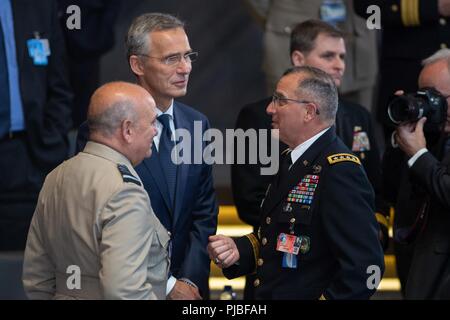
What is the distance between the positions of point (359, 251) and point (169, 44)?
1.08 metres

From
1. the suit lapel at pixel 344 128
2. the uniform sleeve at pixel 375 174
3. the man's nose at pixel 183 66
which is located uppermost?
the man's nose at pixel 183 66

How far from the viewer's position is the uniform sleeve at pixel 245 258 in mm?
3652

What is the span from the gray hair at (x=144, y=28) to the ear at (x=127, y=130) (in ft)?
2.31

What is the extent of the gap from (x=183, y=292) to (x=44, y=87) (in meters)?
1.78

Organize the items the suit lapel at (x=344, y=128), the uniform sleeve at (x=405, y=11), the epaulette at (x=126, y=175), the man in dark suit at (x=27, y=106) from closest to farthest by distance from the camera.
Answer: the epaulette at (x=126, y=175) < the suit lapel at (x=344, y=128) < the uniform sleeve at (x=405, y=11) < the man in dark suit at (x=27, y=106)

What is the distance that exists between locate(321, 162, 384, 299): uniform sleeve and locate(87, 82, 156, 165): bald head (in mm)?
611

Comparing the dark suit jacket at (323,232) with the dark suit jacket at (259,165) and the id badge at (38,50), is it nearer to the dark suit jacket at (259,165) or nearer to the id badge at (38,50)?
the dark suit jacket at (259,165)

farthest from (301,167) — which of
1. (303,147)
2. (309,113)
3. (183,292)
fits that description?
(183,292)

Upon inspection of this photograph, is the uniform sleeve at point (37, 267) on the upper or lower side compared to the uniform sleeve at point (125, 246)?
lower

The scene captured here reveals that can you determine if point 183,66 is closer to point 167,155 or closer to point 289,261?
point 167,155

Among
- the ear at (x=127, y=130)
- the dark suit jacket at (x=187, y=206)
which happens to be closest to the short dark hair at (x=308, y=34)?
the dark suit jacket at (x=187, y=206)

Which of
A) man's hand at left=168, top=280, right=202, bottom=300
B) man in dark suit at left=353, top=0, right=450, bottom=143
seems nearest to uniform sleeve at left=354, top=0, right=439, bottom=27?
man in dark suit at left=353, top=0, right=450, bottom=143
